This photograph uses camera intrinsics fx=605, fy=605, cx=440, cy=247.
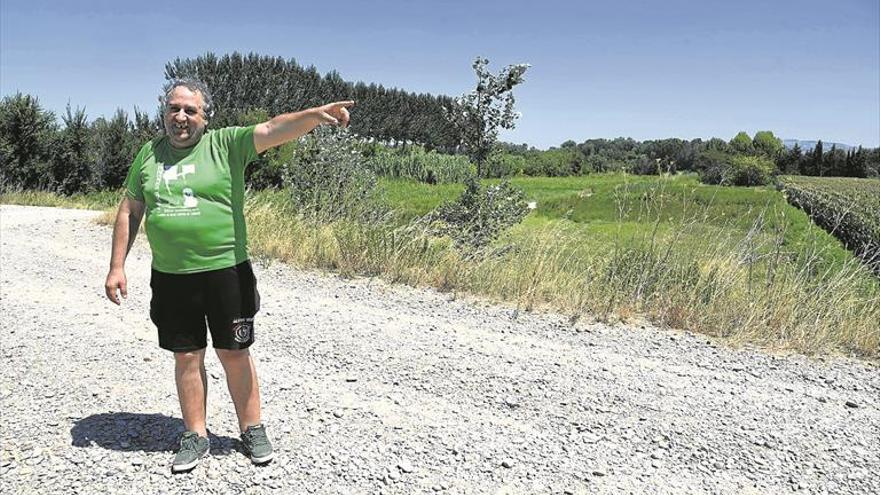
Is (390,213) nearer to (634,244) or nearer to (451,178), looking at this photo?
(634,244)

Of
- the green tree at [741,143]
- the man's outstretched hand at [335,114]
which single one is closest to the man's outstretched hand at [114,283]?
the man's outstretched hand at [335,114]

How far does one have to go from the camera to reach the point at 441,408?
358cm

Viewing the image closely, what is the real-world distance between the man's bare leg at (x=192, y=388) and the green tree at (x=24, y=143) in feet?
60.3

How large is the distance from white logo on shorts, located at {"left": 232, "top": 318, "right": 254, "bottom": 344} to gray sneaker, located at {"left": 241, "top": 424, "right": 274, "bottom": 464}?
1.58 ft

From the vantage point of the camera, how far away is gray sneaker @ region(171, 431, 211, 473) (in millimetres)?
2832

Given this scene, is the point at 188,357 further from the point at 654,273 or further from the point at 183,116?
the point at 654,273

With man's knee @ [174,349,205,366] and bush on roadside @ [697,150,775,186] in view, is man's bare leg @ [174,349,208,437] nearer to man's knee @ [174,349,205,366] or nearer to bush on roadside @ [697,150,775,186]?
man's knee @ [174,349,205,366]

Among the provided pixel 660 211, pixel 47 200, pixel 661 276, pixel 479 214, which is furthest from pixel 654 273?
pixel 47 200

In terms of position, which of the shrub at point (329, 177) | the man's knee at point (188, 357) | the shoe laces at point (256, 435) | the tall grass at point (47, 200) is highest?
the shrub at point (329, 177)

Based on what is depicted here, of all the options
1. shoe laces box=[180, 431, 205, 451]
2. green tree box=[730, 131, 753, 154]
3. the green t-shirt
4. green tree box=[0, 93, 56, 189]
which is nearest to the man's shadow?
shoe laces box=[180, 431, 205, 451]

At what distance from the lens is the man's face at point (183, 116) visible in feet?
8.84

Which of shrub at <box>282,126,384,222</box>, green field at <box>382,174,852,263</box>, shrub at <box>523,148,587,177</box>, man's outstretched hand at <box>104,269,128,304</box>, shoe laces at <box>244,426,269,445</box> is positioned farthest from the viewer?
shrub at <box>523,148,587,177</box>

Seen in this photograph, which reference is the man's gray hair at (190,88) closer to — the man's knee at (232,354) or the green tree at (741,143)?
the man's knee at (232,354)

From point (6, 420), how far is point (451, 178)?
3711 cm
